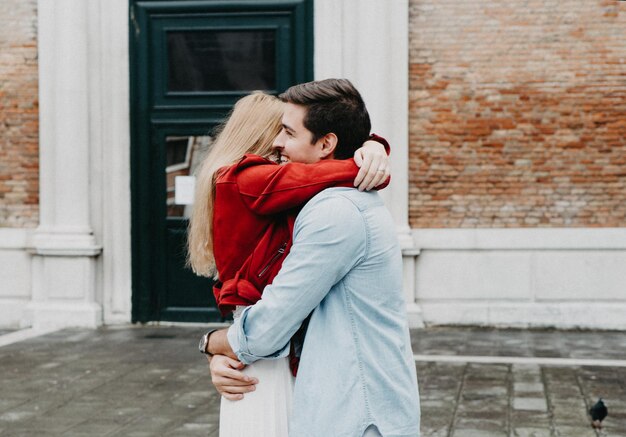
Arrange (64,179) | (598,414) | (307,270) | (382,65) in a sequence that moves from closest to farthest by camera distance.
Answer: (307,270), (598,414), (382,65), (64,179)

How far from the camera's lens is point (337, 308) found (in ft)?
8.09

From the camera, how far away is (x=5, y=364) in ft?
28.5

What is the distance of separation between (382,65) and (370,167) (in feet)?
27.2

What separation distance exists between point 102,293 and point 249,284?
885 cm

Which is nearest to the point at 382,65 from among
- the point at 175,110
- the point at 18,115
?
the point at 175,110

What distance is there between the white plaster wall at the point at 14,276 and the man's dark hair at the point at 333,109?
9.05 meters

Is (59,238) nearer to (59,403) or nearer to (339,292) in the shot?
(59,403)

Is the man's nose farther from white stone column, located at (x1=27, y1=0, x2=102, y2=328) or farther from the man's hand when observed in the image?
white stone column, located at (x1=27, y1=0, x2=102, y2=328)

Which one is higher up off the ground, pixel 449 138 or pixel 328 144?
pixel 449 138

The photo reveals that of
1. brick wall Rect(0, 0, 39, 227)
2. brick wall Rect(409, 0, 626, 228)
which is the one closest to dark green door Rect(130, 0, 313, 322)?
brick wall Rect(0, 0, 39, 227)

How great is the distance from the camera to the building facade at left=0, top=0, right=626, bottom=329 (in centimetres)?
1058

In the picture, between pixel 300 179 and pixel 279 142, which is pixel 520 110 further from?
pixel 300 179

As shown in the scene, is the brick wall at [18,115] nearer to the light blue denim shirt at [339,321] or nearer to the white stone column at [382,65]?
the white stone column at [382,65]

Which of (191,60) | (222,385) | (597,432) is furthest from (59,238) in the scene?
(222,385)
